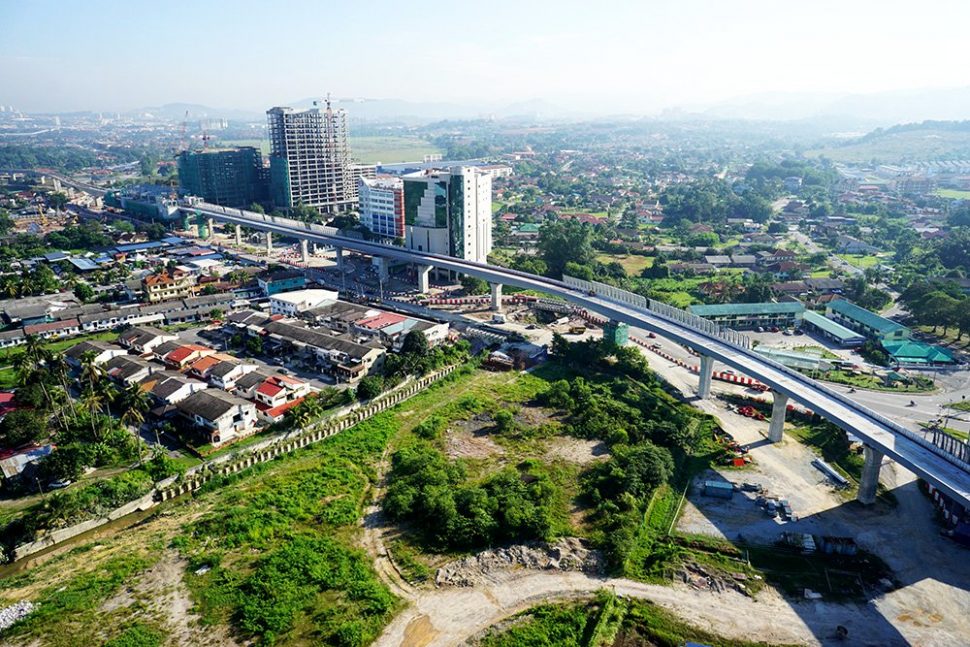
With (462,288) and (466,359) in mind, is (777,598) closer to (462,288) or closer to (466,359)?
(466,359)

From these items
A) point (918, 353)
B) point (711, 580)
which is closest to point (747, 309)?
point (918, 353)

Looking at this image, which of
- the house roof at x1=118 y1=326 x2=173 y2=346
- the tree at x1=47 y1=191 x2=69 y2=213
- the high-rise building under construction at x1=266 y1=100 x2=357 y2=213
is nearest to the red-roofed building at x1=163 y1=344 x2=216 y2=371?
the house roof at x1=118 y1=326 x2=173 y2=346

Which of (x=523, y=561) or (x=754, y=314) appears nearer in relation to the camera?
(x=523, y=561)

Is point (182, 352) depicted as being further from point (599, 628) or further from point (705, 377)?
point (705, 377)

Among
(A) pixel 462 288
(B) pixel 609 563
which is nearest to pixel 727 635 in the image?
(B) pixel 609 563

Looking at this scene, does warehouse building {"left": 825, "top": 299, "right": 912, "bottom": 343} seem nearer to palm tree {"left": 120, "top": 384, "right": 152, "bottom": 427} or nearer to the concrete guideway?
the concrete guideway
